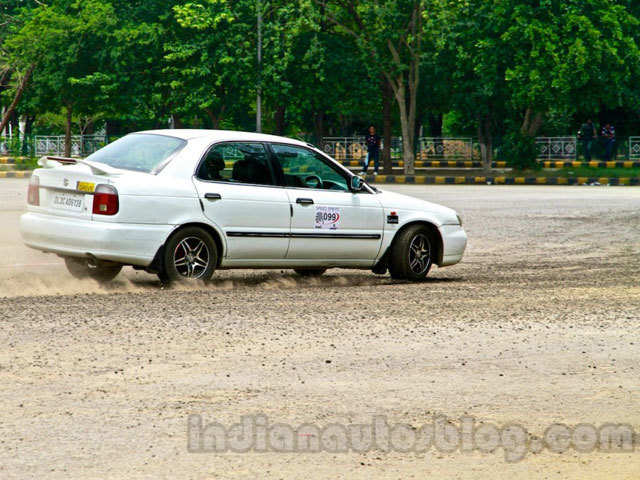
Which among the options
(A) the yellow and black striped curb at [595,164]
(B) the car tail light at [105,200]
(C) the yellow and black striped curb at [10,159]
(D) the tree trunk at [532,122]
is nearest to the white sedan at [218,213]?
(B) the car tail light at [105,200]

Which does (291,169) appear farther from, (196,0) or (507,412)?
(196,0)

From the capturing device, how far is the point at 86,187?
10234 millimetres

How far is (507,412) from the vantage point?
19.6ft

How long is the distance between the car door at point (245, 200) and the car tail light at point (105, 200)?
854mm

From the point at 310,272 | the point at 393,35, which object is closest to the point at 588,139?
the point at 393,35

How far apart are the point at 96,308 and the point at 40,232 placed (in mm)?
1668

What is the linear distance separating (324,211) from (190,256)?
1.55m

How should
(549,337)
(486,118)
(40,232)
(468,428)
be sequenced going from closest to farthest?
(468,428), (549,337), (40,232), (486,118)

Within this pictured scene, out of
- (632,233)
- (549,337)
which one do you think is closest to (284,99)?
(632,233)

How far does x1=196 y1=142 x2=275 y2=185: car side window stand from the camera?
1084 centimetres

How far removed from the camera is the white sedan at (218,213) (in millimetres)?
10211

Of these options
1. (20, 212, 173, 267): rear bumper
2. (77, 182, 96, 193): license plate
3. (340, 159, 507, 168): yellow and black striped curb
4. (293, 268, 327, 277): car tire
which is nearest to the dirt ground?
(293, 268, 327, 277): car tire

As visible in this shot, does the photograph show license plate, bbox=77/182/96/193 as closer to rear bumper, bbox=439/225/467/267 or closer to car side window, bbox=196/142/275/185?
car side window, bbox=196/142/275/185

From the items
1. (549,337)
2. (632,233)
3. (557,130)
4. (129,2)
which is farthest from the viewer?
(557,130)
